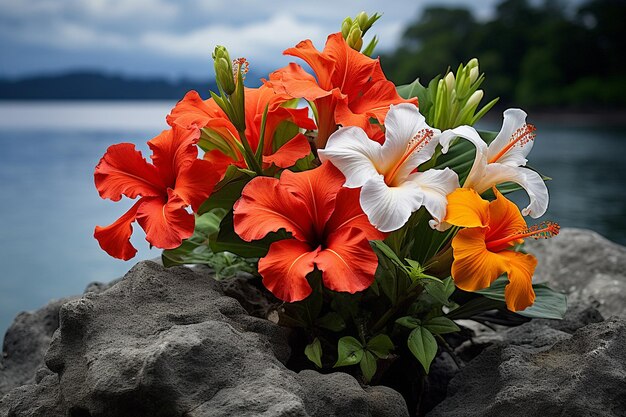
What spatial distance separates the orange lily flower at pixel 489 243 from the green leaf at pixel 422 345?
19 cm

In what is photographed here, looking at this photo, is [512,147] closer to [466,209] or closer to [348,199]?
[466,209]

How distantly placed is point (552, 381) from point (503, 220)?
14.5 inches

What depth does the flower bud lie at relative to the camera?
1.46m

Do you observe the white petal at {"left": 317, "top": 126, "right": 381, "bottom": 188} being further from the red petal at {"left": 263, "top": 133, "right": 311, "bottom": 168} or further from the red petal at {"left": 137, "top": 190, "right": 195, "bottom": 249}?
the red petal at {"left": 137, "top": 190, "right": 195, "bottom": 249}

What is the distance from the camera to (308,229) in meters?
1.45

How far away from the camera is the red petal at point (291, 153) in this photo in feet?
4.99

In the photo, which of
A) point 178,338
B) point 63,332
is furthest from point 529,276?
point 63,332

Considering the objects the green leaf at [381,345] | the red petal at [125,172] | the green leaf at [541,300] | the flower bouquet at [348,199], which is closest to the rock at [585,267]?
the green leaf at [541,300]

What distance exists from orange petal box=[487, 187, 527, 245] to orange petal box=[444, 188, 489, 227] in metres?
0.04

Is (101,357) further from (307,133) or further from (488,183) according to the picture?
(488,183)

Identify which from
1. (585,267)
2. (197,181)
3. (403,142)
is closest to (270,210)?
(197,181)

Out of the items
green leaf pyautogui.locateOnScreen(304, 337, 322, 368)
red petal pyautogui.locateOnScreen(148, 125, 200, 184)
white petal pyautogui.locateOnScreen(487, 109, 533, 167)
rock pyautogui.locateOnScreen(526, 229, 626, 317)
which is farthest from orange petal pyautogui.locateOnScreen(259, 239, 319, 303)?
rock pyautogui.locateOnScreen(526, 229, 626, 317)

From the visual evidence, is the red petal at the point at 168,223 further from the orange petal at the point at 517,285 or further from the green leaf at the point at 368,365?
the orange petal at the point at 517,285

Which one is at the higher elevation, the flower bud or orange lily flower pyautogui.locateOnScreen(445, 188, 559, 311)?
the flower bud
